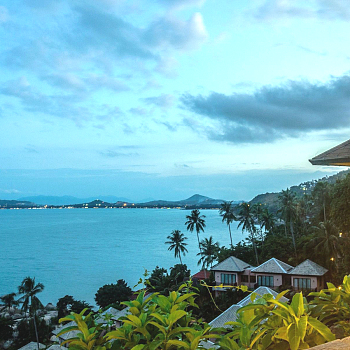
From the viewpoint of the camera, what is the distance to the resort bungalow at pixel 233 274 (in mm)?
27938

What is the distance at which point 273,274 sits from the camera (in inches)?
1032

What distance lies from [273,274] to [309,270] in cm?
272

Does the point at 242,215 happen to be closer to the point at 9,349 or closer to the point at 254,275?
the point at 254,275

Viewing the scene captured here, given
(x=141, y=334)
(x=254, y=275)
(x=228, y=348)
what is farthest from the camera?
(x=254, y=275)

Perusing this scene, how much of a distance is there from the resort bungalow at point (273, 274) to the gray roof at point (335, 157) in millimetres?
23272

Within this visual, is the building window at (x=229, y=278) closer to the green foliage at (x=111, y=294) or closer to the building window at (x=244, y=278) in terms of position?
the building window at (x=244, y=278)

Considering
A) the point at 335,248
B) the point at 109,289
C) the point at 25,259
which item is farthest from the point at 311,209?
the point at 25,259

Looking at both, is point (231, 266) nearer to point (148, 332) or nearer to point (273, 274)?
point (273, 274)

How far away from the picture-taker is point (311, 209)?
4925cm

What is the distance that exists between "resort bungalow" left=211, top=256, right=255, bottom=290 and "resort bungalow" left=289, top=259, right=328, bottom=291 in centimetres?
379

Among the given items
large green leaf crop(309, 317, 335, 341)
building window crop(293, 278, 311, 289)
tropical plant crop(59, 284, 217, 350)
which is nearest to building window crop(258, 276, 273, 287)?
building window crop(293, 278, 311, 289)

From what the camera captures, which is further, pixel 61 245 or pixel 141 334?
pixel 61 245

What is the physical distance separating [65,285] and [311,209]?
35833mm

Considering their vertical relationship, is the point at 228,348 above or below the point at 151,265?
above
